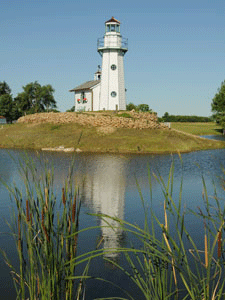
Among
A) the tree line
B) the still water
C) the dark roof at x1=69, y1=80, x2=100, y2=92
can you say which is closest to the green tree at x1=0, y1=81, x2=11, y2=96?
the tree line

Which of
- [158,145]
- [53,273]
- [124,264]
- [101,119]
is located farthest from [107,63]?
[53,273]

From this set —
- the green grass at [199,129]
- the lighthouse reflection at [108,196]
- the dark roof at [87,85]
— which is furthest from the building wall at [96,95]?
the lighthouse reflection at [108,196]

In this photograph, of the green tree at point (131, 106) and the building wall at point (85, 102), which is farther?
the green tree at point (131, 106)


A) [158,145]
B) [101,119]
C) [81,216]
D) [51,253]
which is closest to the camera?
[51,253]

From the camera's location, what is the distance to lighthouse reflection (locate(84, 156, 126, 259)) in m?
10.2

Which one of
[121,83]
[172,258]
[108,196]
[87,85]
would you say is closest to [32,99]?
[87,85]

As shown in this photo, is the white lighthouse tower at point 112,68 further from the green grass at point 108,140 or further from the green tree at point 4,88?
the green tree at point 4,88

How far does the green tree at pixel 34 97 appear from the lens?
91312 mm

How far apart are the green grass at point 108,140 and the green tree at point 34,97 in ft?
155

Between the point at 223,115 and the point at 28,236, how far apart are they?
6884 centimetres

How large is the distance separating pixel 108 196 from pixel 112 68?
127ft

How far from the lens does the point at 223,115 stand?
69.5m

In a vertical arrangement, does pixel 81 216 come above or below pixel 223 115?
below

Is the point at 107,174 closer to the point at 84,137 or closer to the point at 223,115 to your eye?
the point at 84,137
